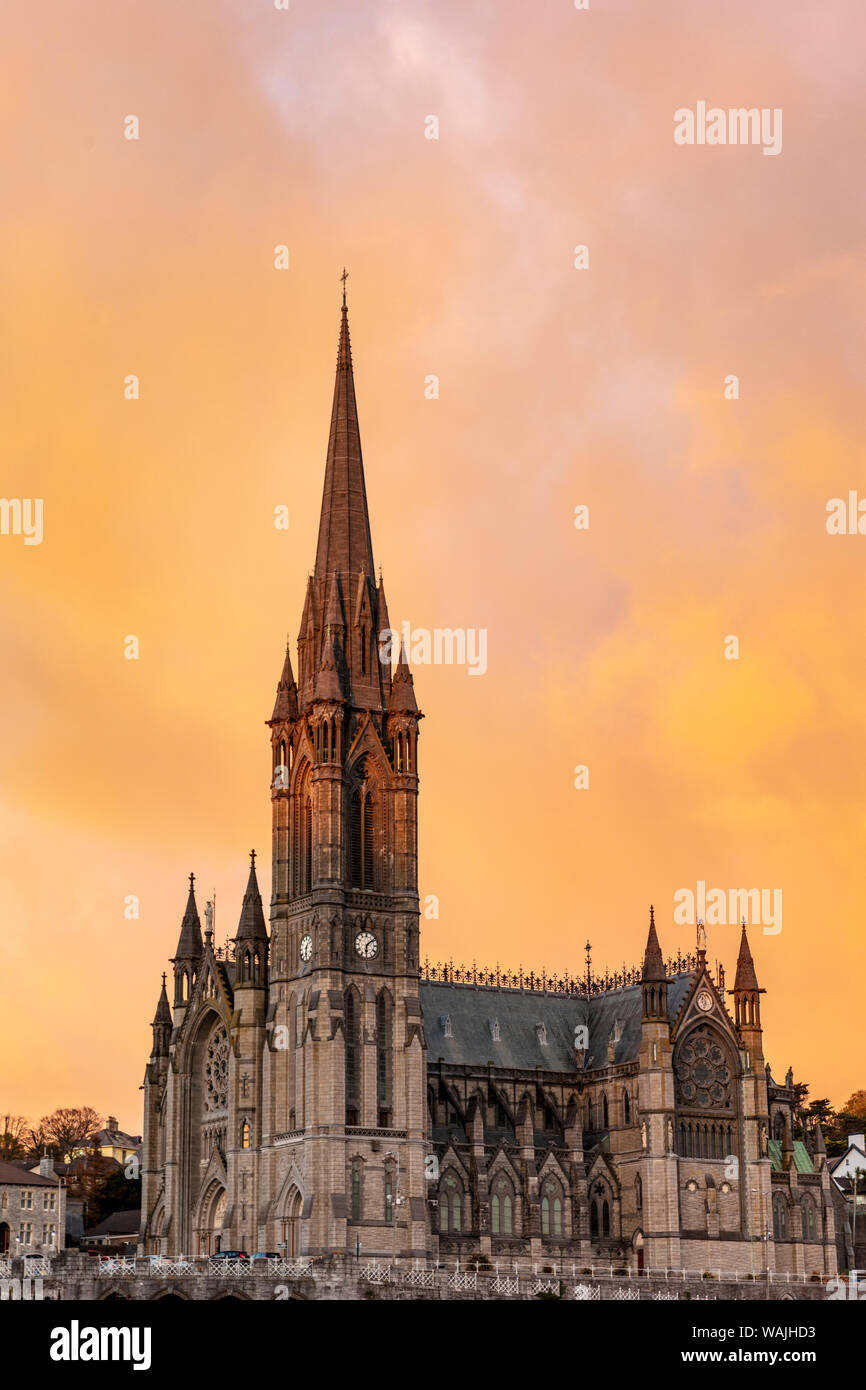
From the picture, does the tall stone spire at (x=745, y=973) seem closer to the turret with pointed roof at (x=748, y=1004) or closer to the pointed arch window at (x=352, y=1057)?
the turret with pointed roof at (x=748, y=1004)

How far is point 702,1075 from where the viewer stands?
134125mm

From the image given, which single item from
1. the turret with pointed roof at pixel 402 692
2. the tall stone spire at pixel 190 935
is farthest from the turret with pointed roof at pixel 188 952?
the turret with pointed roof at pixel 402 692

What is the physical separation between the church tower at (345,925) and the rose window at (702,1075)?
18111mm

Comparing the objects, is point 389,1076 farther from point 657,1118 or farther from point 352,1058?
point 657,1118

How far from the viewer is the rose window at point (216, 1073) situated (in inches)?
5266

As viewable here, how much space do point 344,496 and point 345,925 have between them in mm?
28718

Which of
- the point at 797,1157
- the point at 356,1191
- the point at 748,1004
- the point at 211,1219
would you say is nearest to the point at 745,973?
the point at 748,1004

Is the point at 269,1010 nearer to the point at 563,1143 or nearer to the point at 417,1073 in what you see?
the point at 417,1073

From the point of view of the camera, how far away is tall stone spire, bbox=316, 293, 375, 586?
136875 millimetres

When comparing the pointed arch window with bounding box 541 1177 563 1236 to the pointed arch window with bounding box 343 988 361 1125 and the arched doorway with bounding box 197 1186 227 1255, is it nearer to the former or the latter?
the pointed arch window with bounding box 343 988 361 1125

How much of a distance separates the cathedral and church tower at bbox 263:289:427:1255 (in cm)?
15
